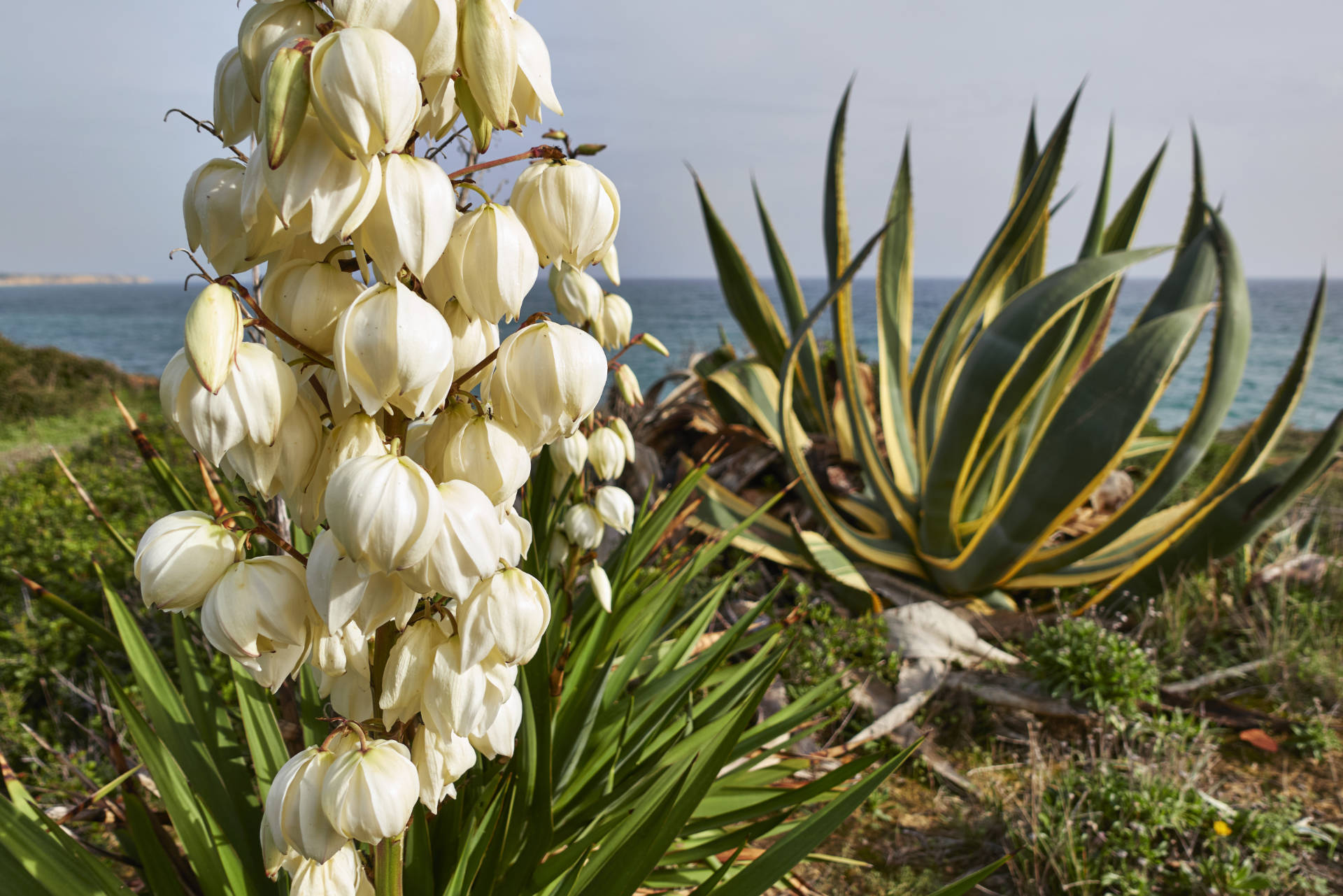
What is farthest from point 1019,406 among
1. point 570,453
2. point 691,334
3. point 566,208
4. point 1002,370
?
point 691,334

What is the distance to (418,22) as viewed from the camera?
451 mm

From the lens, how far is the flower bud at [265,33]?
458 millimetres

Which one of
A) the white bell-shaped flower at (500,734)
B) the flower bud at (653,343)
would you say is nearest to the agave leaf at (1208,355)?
the flower bud at (653,343)

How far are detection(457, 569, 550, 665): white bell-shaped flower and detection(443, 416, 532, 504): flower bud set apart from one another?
61mm

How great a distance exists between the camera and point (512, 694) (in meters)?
0.60

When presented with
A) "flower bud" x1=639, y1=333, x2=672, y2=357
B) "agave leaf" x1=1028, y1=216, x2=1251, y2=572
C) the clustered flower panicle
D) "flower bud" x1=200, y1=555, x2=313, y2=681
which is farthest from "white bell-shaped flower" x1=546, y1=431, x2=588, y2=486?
"agave leaf" x1=1028, y1=216, x2=1251, y2=572

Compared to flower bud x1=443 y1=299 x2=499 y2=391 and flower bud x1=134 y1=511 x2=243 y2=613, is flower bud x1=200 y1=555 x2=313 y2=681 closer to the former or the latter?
flower bud x1=134 y1=511 x2=243 y2=613

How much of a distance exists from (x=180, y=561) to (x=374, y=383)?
191 mm

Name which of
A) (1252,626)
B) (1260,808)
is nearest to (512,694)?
(1260,808)

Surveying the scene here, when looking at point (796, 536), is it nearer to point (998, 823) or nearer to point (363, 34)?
point (998, 823)

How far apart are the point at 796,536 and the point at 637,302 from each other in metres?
41.7

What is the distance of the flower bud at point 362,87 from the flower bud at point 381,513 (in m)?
0.17

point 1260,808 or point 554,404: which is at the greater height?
point 554,404

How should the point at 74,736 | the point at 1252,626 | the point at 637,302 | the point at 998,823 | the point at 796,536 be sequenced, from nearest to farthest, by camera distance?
1. the point at 998,823
2. the point at 74,736
3. the point at 1252,626
4. the point at 796,536
5. the point at 637,302
